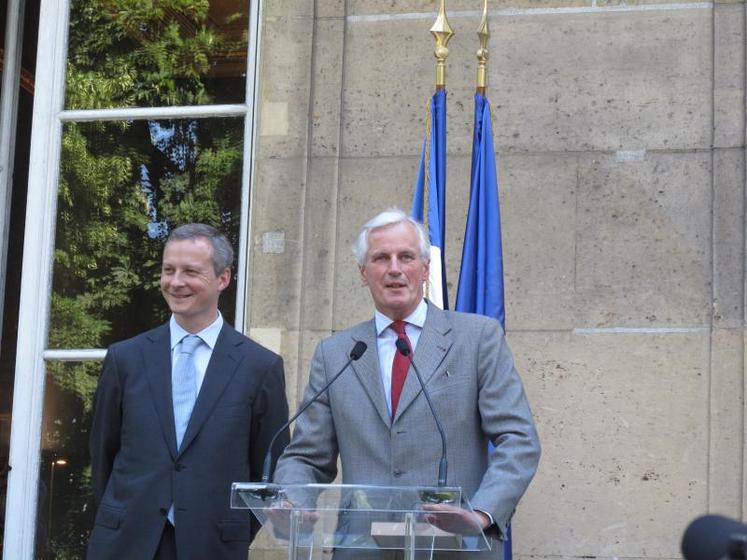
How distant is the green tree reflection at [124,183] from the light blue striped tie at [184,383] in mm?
1093

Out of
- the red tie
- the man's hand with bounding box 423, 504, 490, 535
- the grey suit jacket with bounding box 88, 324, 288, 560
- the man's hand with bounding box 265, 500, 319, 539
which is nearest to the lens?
the man's hand with bounding box 423, 504, 490, 535

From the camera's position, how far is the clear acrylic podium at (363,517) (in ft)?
11.4

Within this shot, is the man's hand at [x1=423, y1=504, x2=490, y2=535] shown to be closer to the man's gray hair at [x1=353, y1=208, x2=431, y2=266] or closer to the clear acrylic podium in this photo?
the clear acrylic podium

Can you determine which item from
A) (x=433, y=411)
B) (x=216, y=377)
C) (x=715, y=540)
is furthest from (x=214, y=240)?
(x=715, y=540)

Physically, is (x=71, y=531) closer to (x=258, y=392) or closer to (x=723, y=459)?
(x=258, y=392)

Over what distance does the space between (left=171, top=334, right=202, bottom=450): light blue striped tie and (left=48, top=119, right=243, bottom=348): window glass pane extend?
1.23m

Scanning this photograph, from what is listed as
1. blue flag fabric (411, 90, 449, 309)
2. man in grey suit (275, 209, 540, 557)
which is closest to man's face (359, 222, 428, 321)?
man in grey suit (275, 209, 540, 557)

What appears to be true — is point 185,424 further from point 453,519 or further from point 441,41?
point 441,41

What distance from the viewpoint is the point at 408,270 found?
4090mm

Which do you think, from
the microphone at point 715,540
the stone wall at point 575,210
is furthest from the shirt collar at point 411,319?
the microphone at point 715,540

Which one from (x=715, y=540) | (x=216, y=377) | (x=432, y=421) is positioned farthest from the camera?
(x=216, y=377)

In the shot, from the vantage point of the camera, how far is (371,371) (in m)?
4.07

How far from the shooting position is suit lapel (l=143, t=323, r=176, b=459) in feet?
14.6

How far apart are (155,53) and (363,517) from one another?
3120 mm
